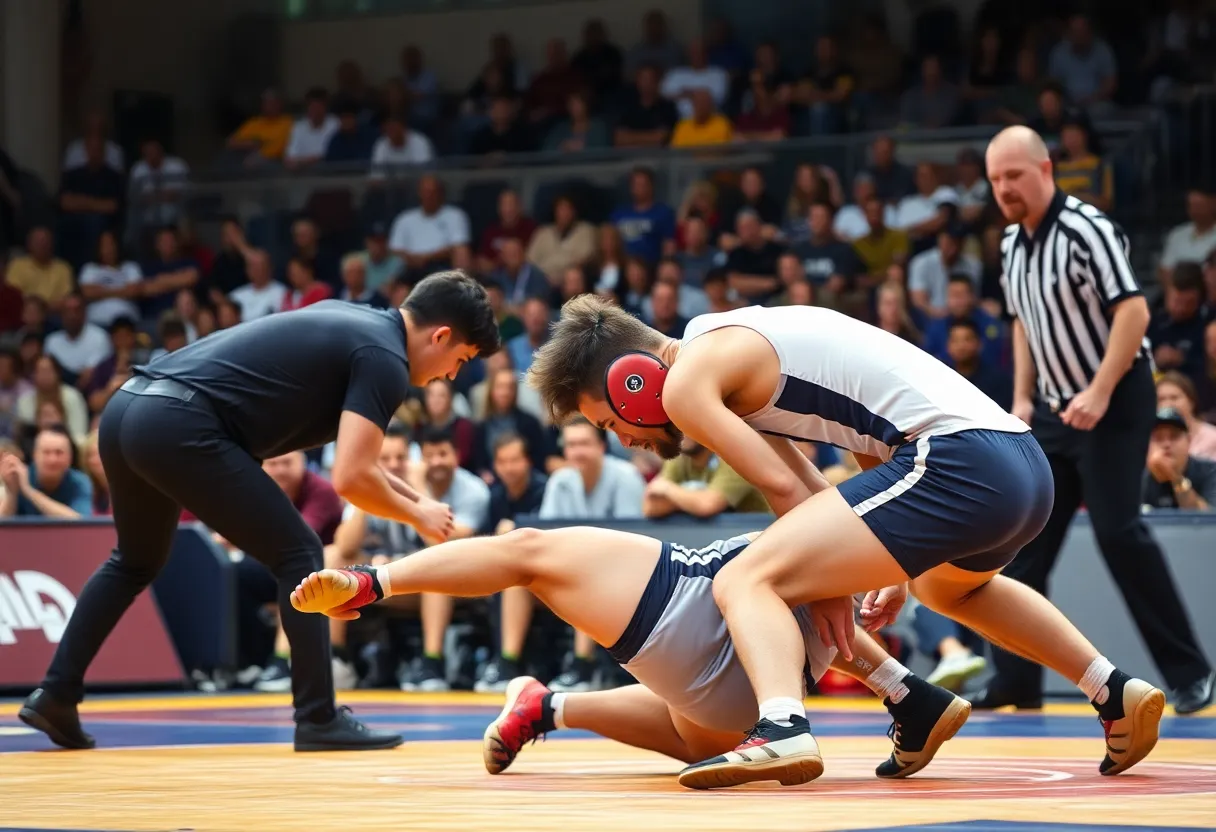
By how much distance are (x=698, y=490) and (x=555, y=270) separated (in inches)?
208

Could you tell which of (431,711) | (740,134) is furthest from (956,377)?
(740,134)

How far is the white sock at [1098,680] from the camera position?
4.33 metres

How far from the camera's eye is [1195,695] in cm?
629

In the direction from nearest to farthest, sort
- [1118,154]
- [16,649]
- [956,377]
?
[956,377] → [16,649] → [1118,154]

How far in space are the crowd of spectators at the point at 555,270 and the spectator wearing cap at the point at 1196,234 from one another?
0.02 meters

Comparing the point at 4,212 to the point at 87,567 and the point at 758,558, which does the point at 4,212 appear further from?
the point at 758,558

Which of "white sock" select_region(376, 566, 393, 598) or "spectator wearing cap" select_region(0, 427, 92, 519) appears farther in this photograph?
"spectator wearing cap" select_region(0, 427, 92, 519)

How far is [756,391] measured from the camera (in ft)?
13.1

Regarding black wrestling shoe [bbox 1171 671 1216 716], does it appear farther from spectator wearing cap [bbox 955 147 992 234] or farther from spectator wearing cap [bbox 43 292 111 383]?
spectator wearing cap [bbox 43 292 111 383]

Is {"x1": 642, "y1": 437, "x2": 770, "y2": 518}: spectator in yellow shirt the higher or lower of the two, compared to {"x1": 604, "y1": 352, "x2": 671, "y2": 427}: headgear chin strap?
lower

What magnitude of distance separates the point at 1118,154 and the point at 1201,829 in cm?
978

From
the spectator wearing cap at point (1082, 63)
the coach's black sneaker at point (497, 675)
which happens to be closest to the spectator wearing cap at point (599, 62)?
the spectator wearing cap at point (1082, 63)

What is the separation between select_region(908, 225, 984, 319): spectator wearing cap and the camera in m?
11.8

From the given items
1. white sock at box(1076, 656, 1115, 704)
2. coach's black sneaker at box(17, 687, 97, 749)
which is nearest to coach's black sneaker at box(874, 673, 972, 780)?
white sock at box(1076, 656, 1115, 704)
